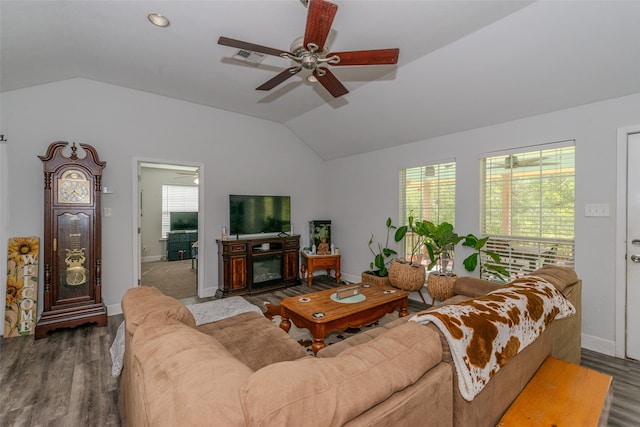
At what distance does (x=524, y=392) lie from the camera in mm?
1468

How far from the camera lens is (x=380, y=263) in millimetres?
4465

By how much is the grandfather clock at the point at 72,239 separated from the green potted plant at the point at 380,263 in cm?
350

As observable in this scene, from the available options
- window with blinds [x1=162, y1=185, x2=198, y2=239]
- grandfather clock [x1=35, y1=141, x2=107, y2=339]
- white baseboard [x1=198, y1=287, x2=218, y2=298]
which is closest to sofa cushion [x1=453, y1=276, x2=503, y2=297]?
white baseboard [x1=198, y1=287, x2=218, y2=298]

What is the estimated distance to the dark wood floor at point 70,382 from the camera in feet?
6.30

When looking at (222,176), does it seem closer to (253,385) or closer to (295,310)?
(295,310)

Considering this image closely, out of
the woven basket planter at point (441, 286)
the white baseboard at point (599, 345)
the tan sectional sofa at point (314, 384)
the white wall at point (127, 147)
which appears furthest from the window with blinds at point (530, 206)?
the white wall at point (127, 147)

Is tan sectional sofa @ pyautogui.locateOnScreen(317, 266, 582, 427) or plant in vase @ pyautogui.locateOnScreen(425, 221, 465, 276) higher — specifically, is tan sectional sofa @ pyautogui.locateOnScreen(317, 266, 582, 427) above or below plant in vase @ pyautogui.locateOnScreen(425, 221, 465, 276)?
below

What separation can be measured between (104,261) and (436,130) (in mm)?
4823

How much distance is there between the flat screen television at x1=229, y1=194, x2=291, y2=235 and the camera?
464cm

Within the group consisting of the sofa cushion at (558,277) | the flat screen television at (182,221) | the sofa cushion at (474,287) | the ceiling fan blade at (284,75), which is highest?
the ceiling fan blade at (284,75)

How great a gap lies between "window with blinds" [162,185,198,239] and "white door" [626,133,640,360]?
8713 millimetres

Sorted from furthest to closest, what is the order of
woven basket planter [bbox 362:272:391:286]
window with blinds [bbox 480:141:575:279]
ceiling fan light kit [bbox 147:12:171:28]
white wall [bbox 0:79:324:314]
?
woven basket planter [bbox 362:272:391:286] < white wall [bbox 0:79:324:314] < window with blinds [bbox 480:141:575:279] < ceiling fan light kit [bbox 147:12:171:28]

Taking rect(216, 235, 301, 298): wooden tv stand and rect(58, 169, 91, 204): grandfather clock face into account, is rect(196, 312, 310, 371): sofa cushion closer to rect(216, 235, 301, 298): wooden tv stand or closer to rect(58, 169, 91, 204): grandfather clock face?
rect(216, 235, 301, 298): wooden tv stand

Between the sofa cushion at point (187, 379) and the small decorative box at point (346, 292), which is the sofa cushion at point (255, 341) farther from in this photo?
the small decorative box at point (346, 292)
